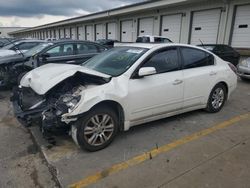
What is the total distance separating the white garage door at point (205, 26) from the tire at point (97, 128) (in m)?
13.2

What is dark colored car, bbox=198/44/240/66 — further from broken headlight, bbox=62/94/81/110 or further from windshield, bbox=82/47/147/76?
broken headlight, bbox=62/94/81/110

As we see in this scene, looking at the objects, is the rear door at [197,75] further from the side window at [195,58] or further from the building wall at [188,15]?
the building wall at [188,15]

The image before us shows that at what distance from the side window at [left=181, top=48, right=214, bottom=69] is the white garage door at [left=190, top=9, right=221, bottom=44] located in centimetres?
1091

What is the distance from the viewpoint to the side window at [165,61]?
Answer: 3.75 m

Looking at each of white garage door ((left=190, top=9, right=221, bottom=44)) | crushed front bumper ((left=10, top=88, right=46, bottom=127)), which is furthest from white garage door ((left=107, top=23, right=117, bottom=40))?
crushed front bumper ((left=10, top=88, right=46, bottom=127))

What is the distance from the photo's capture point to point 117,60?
3.89 m

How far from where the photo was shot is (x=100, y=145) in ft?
10.7

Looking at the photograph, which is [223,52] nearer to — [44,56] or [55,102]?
[44,56]

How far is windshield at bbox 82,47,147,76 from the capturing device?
3.61m

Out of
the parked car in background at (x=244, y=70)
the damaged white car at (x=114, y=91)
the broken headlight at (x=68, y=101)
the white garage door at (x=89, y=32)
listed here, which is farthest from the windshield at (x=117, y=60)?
the white garage door at (x=89, y=32)

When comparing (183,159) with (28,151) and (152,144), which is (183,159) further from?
(28,151)

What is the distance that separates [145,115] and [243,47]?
11.9 metres

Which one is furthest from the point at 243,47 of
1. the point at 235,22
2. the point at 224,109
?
the point at 224,109

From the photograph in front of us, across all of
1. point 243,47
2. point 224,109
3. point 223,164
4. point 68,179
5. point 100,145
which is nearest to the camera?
point 68,179
